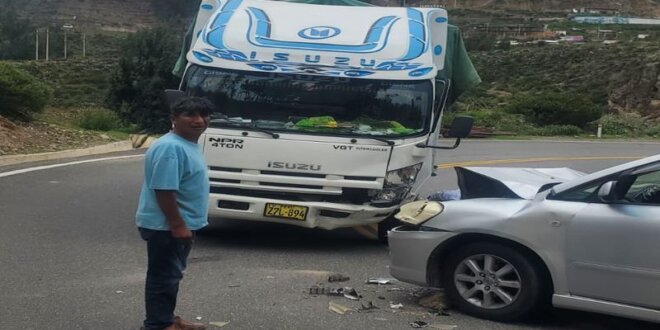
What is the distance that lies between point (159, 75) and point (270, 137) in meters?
28.5

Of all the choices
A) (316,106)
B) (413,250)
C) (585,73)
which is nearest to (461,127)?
(316,106)

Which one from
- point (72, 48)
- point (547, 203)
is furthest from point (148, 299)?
point (72, 48)

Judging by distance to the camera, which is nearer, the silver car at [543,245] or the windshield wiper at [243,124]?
the silver car at [543,245]

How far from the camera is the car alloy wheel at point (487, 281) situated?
623 centimetres

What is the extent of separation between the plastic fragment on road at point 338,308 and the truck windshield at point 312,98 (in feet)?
9.48

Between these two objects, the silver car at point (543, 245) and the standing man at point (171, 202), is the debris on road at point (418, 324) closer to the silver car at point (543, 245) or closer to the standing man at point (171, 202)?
the silver car at point (543, 245)

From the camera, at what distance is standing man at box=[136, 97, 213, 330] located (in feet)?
16.5

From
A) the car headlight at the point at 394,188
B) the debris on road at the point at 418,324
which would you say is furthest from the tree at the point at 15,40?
the debris on road at the point at 418,324

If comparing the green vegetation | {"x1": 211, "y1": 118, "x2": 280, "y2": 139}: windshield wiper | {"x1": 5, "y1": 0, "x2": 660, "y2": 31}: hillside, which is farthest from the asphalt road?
{"x1": 5, "y1": 0, "x2": 660, "y2": 31}: hillside

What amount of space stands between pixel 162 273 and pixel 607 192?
118 inches

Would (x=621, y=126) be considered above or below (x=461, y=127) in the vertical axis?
below

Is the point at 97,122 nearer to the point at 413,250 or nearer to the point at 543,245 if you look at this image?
the point at 413,250

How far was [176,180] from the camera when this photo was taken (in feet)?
16.5

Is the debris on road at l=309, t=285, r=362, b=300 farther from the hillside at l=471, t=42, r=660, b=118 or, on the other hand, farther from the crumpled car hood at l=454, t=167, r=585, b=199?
the hillside at l=471, t=42, r=660, b=118
